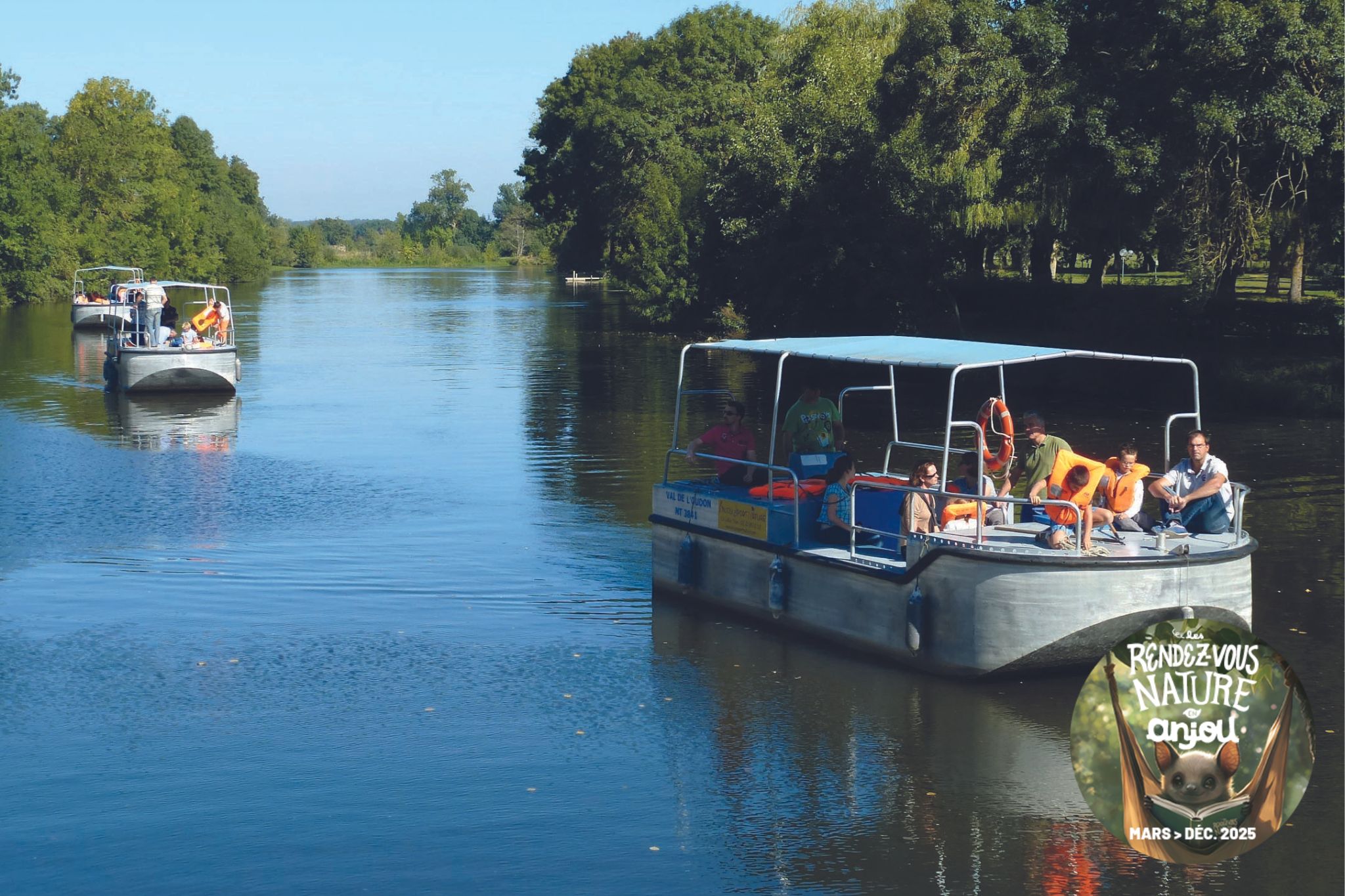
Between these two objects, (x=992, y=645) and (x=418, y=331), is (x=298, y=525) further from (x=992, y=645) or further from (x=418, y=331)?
(x=418, y=331)

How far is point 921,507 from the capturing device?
45.3 feet

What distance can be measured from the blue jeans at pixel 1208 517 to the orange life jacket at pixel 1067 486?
0.82 metres

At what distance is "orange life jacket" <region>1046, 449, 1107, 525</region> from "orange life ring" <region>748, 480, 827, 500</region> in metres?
2.19

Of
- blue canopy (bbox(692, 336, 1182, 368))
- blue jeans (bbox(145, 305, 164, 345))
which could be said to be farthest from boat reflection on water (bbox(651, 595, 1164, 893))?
blue jeans (bbox(145, 305, 164, 345))

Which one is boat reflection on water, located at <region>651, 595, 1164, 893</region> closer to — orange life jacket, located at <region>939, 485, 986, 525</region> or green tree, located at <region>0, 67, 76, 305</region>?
orange life jacket, located at <region>939, 485, 986, 525</region>

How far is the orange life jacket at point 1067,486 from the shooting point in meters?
13.5

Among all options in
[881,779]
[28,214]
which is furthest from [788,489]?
[28,214]

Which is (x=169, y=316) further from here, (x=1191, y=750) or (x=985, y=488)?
(x=1191, y=750)

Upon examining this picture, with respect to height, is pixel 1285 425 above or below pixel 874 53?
below

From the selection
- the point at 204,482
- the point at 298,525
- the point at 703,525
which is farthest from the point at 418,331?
the point at 703,525

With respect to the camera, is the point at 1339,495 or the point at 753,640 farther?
the point at 1339,495

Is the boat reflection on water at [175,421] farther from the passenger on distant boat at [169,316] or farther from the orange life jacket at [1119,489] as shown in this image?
the orange life jacket at [1119,489]

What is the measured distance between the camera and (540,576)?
18266 mm

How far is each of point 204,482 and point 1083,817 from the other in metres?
17.9
